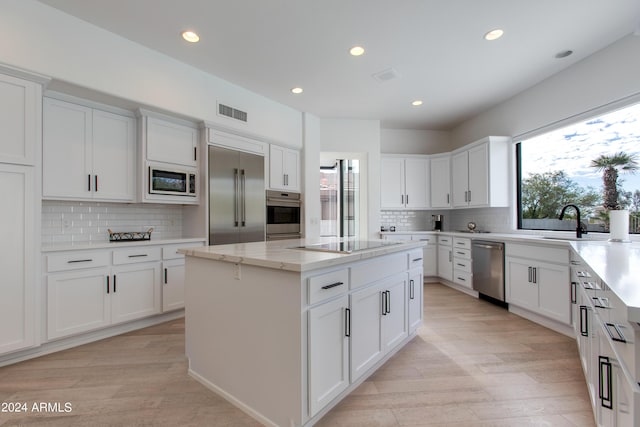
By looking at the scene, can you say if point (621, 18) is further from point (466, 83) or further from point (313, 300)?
point (313, 300)

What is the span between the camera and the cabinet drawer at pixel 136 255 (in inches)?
113

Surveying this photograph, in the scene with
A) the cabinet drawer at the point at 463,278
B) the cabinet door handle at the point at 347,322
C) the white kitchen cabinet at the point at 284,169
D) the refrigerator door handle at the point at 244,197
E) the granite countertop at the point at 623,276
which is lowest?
the cabinet drawer at the point at 463,278

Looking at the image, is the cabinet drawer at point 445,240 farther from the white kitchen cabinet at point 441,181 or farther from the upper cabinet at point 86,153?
the upper cabinet at point 86,153

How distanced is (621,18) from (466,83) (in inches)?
58.6

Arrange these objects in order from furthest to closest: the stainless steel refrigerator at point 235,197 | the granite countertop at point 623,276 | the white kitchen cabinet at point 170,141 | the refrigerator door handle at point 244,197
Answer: the refrigerator door handle at point 244,197
the stainless steel refrigerator at point 235,197
the white kitchen cabinet at point 170,141
the granite countertop at point 623,276

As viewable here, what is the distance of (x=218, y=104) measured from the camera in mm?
3711

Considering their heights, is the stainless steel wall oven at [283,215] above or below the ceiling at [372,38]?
below

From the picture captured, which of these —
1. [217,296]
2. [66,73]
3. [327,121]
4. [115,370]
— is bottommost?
[115,370]

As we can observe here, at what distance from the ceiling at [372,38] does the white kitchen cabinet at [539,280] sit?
2.10m

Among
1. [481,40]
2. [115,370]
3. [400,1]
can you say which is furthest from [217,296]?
[481,40]

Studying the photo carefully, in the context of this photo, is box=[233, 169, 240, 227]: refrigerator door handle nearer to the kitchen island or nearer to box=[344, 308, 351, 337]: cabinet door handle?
the kitchen island

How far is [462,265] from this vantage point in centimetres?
453

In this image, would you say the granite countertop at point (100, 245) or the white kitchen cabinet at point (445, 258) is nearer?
the granite countertop at point (100, 245)

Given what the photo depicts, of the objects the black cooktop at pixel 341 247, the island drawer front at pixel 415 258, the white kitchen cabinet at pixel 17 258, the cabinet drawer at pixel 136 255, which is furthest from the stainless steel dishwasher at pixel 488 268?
the white kitchen cabinet at pixel 17 258
